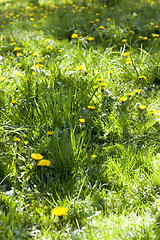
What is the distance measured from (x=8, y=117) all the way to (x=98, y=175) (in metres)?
1.04

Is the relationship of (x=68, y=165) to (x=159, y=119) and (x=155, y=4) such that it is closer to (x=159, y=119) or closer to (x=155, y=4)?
(x=159, y=119)

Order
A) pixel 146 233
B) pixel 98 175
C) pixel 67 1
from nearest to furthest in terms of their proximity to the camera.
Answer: pixel 146 233 < pixel 98 175 < pixel 67 1

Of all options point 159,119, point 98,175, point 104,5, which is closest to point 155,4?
point 104,5

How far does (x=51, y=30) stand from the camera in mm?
4293

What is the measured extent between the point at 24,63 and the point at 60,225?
239 cm

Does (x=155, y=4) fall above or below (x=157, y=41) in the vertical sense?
above

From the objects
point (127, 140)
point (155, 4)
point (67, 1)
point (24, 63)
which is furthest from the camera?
point (67, 1)

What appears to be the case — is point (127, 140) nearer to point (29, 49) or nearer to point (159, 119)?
point (159, 119)

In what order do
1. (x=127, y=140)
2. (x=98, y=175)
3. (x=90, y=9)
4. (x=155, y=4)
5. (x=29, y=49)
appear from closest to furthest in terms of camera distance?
1. (x=98, y=175)
2. (x=127, y=140)
3. (x=29, y=49)
4. (x=155, y=4)
5. (x=90, y=9)

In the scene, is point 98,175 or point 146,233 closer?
point 146,233

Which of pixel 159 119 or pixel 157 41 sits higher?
pixel 157 41

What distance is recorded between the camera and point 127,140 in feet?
6.70

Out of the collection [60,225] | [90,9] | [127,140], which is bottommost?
[60,225]

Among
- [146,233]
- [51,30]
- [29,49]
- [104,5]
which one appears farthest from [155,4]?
[146,233]
